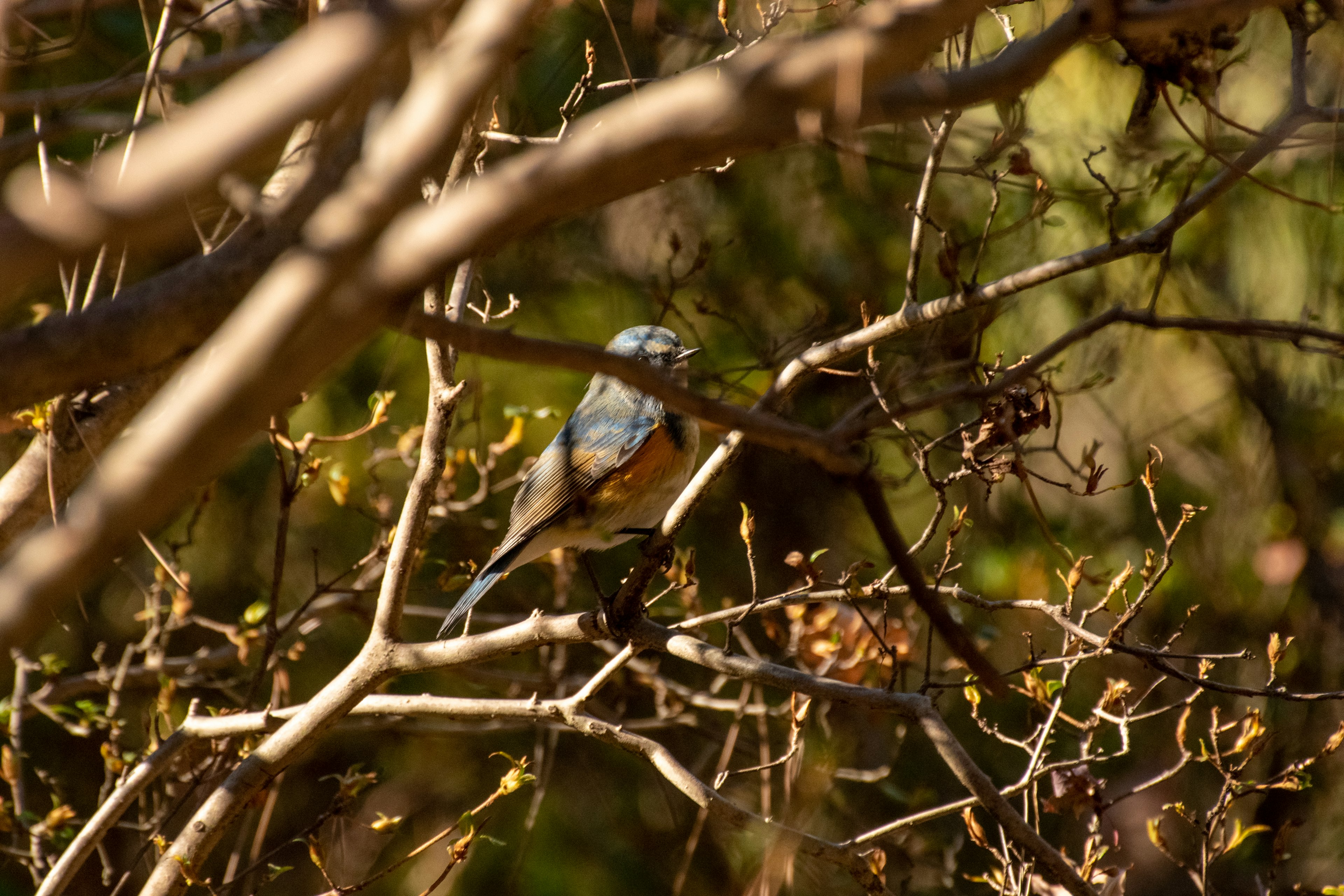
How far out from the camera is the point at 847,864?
2584 millimetres

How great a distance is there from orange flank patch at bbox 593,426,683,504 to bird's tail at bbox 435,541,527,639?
1.38ft

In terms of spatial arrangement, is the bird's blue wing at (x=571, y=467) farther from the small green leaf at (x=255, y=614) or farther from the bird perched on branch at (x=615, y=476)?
the small green leaf at (x=255, y=614)

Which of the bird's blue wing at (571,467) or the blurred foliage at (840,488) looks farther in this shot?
the blurred foliage at (840,488)

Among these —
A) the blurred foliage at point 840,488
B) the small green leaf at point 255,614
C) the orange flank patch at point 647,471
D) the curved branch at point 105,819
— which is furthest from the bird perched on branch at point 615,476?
the curved branch at point 105,819

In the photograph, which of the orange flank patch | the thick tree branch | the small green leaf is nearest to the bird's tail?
the orange flank patch

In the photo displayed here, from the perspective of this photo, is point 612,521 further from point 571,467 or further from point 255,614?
point 255,614

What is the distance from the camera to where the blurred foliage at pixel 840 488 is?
4930mm

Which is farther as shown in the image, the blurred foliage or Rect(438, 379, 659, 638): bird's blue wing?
the blurred foliage

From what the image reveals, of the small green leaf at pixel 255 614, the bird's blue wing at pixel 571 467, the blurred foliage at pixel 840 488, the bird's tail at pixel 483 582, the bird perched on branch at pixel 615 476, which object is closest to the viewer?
the small green leaf at pixel 255 614

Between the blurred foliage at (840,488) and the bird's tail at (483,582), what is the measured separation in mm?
650

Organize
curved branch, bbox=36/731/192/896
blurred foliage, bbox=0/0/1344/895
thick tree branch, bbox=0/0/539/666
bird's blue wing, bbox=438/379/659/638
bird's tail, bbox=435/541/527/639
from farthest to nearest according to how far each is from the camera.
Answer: blurred foliage, bbox=0/0/1344/895, bird's blue wing, bbox=438/379/659/638, bird's tail, bbox=435/541/527/639, curved branch, bbox=36/731/192/896, thick tree branch, bbox=0/0/539/666

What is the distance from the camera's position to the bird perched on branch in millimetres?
4250

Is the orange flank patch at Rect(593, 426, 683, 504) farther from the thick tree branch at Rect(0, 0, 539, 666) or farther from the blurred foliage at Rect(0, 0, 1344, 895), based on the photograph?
the thick tree branch at Rect(0, 0, 539, 666)

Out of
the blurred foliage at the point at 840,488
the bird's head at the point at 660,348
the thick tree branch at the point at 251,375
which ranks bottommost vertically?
the blurred foliage at the point at 840,488
